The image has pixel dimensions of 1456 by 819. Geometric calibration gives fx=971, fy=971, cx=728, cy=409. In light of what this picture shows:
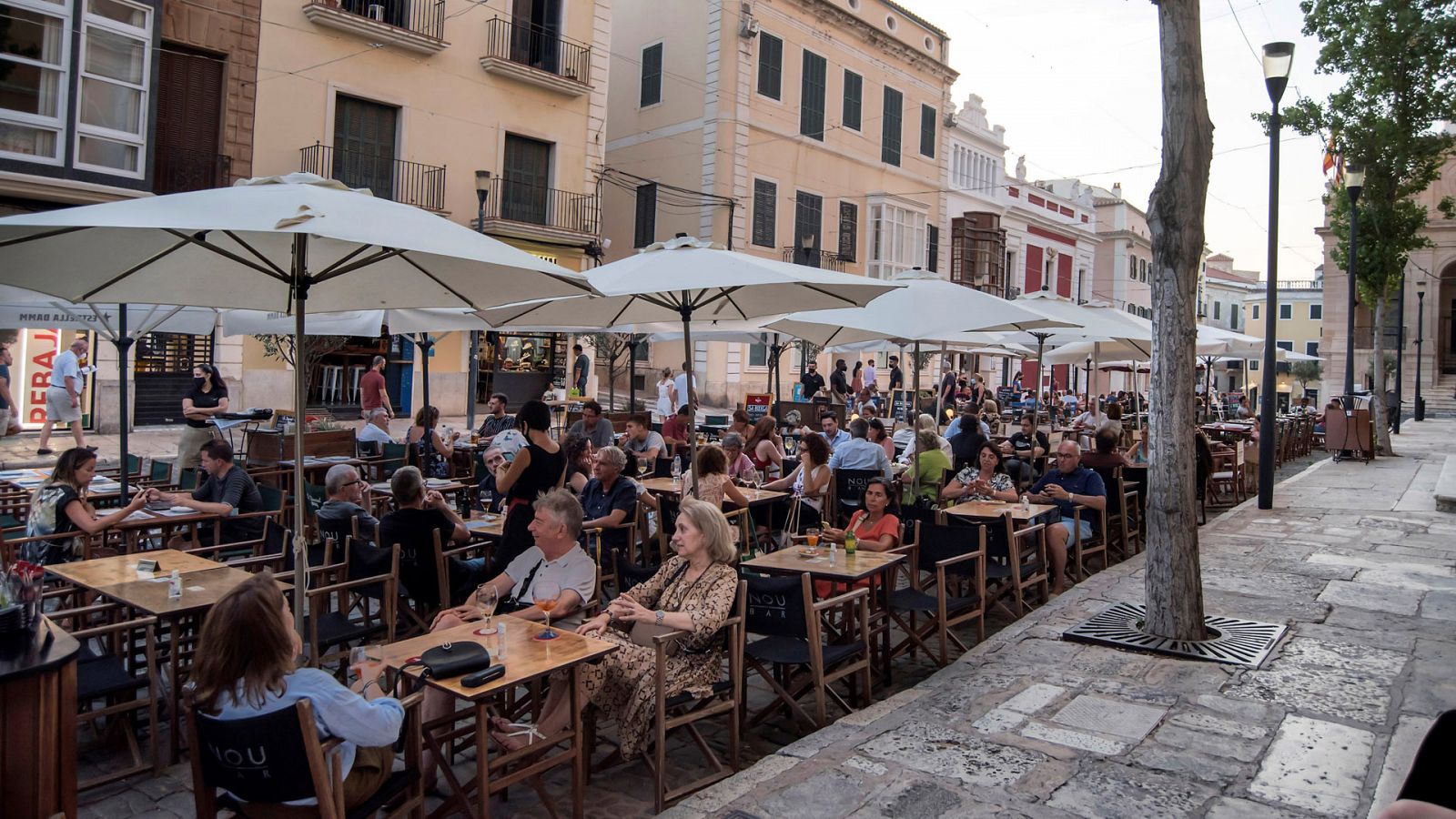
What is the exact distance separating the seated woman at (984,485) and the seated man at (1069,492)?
22cm

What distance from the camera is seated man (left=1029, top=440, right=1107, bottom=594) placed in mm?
7336

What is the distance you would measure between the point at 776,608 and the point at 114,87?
14.5 meters

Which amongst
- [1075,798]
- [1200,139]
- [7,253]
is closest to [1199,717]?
[1075,798]

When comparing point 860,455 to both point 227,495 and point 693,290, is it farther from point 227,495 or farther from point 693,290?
point 227,495

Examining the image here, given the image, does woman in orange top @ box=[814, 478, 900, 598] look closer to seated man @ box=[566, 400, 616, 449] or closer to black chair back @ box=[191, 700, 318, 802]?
black chair back @ box=[191, 700, 318, 802]

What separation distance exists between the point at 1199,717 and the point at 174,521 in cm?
569

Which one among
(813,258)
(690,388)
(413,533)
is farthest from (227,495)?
(813,258)

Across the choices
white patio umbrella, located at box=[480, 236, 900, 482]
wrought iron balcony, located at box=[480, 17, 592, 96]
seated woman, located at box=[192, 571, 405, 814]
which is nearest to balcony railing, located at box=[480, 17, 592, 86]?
wrought iron balcony, located at box=[480, 17, 592, 96]

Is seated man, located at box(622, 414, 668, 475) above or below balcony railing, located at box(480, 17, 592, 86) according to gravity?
below

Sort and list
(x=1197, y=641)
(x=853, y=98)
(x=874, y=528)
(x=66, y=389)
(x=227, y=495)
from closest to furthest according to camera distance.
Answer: (x=1197, y=641) < (x=874, y=528) < (x=227, y=495) < (x=66, y=389) < (x=853, y=98)

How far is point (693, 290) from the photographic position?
21.1ft

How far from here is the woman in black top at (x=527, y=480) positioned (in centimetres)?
542

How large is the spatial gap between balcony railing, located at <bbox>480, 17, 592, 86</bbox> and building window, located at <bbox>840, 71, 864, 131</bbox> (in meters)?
9.80

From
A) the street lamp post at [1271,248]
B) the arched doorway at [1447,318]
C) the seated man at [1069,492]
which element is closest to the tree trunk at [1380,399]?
the street lamp post at [1271,248]
